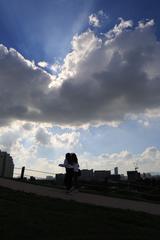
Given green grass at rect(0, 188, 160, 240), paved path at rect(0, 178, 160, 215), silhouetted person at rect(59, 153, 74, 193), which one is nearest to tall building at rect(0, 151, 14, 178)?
silhouetted person at rect(59, 153, 74, 193)

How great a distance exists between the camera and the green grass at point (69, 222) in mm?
6613

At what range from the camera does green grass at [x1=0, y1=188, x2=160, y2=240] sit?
661cm

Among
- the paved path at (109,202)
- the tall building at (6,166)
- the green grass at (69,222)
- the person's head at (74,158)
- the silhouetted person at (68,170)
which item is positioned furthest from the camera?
the tall building at (6,166)

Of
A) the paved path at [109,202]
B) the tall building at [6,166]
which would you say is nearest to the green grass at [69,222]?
the paved path at [109,202]

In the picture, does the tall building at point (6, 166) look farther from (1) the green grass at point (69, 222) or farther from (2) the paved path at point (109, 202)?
(1) the green grass at point (69, 222)

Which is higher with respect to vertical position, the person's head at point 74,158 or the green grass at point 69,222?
the person's head at point 74,158

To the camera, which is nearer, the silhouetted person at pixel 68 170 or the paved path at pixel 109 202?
the paved path at pixel 109 202

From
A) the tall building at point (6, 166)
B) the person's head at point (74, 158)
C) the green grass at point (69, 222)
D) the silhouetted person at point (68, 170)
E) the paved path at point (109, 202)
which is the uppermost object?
the tall building at point (6, 166)

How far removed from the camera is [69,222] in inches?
310

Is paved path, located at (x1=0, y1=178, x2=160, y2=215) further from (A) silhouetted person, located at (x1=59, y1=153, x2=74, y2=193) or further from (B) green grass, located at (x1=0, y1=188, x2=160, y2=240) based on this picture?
(B) green grass, located at (x1=0, y1=188, x2=160, y2=240)

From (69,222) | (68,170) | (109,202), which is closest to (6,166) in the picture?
(68,170)

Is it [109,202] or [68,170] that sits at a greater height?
[68,170]

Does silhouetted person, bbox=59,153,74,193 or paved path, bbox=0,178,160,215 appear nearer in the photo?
paved path, bbox=0,178,160,215

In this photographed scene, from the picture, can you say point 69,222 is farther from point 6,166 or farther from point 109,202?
point 6,166
